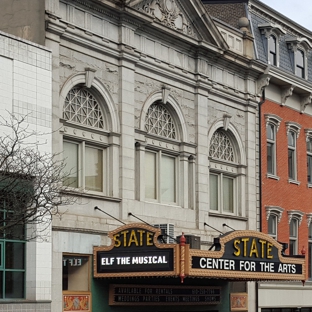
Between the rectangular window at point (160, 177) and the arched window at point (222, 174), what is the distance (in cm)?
233

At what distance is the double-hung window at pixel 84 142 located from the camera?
2912 centimetres

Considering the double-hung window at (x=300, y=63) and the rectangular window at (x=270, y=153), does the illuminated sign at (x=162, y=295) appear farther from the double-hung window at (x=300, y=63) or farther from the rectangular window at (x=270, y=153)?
the double-hung window at (x=300, y=63)

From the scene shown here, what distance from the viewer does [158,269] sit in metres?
27.8

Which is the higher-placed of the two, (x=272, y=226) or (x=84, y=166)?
(x=84, y=166)

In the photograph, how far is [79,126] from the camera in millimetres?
29422

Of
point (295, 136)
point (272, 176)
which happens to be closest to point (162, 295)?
point (272, 176)

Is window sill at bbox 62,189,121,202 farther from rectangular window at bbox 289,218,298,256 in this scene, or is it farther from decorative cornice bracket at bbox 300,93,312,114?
decorative cornice bracket at bbox 300,93,312,114

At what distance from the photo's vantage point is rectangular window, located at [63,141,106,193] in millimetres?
29141

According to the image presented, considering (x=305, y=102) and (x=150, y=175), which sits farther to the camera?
(x=305, y=102)

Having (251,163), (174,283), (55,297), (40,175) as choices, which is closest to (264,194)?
(251,163)

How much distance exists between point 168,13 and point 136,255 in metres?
9.66

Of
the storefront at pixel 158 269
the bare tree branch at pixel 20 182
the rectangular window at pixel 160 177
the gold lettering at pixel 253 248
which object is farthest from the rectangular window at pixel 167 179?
the bare tree branch at pixel 20 182

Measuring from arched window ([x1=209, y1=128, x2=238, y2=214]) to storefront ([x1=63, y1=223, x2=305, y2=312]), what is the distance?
3847 mm

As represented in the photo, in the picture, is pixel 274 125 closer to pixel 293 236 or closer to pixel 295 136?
pixel 295 136
